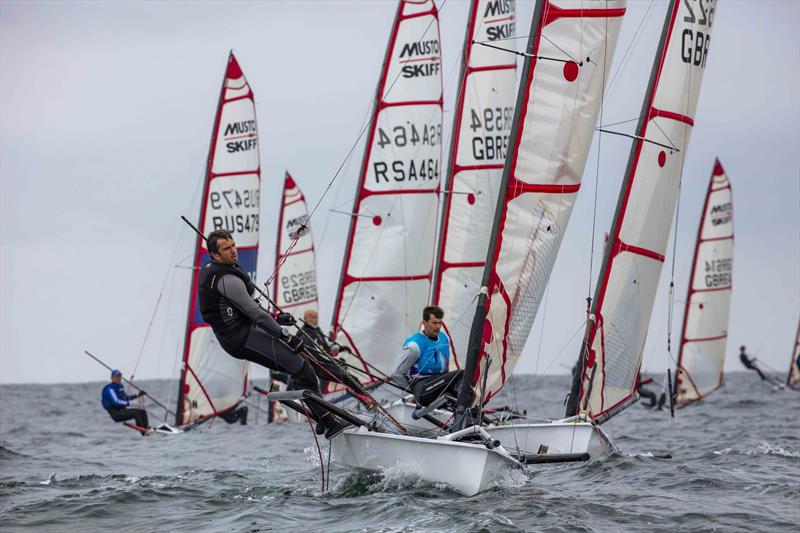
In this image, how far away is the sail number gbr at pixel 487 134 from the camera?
17.8 meters

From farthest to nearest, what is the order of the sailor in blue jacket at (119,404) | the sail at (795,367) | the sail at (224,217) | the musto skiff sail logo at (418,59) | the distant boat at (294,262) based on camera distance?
the sail at (795,367) → the distant boat at (294,262) → the sail at (224,217) → the musto skiff sail logo at (418,59) → the sailor in blue jacket at (119,404)

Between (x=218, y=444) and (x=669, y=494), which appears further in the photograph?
(x=218, y=444)

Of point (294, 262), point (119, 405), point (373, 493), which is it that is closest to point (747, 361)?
point (294, 262)

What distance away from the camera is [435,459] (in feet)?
29.4

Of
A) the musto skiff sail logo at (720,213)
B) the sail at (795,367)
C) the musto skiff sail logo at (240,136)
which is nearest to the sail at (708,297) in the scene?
the musto skiff sail logo at (720,213)

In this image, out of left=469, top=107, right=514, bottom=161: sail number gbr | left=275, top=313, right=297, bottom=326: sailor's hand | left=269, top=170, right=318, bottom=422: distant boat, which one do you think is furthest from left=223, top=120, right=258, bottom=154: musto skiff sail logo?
left=275, top=313, right=297, bottom=326: sailor's hand

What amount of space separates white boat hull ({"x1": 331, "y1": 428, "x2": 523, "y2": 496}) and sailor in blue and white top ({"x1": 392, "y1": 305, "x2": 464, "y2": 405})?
106 cm

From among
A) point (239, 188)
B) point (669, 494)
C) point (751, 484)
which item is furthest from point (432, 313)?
point (239, 188)

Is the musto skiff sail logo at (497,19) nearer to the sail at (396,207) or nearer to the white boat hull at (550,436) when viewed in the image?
the sail at (396,207)

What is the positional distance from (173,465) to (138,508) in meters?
4.28

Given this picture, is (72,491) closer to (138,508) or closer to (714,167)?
(138,508)

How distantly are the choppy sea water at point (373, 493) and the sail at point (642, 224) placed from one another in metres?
1.04

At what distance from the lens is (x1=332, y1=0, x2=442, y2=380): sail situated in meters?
18.9

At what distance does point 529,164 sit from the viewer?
35.9ft
